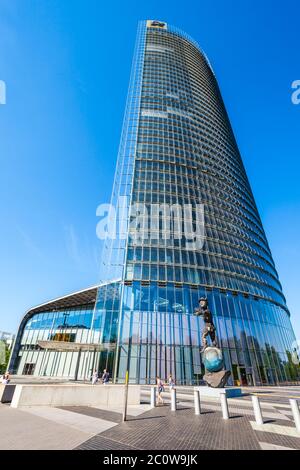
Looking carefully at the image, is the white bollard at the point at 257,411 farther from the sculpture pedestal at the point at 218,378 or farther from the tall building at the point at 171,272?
the tall building at the point at 171,272

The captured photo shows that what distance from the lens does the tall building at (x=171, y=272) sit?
29.9 m

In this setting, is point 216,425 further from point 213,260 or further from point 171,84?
point 171,84

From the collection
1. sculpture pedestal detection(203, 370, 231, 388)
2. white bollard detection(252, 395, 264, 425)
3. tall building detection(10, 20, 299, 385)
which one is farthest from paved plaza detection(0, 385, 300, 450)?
tall building detection(10, 20, 299, 385)

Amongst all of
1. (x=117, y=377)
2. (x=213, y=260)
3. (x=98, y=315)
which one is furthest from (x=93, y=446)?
(x=213, y=260)

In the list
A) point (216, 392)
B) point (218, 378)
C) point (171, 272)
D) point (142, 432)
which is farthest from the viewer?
point (171, 272)

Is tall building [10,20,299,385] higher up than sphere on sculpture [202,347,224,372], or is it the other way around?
tall building [10,20,299,385]

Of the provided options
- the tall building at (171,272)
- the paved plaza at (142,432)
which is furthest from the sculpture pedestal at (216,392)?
the tall building at (171,272)

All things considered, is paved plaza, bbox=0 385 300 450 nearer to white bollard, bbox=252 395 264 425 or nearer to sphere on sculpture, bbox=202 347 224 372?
white bollard, bbox=252 395 264 425

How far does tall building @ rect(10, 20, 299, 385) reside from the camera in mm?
29906

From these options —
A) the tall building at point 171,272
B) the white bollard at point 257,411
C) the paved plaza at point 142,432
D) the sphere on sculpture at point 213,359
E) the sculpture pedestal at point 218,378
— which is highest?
the tall building at point 171,272

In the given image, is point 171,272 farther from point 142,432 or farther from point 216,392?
point 142,432

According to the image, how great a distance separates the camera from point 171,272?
35500 millimetres

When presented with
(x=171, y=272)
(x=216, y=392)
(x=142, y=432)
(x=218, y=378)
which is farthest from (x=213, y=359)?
(x=171, y=272)
